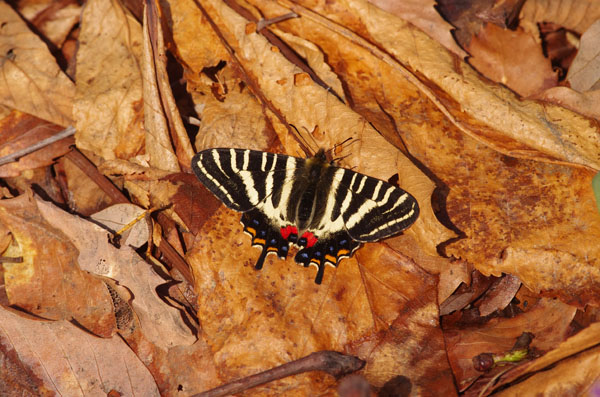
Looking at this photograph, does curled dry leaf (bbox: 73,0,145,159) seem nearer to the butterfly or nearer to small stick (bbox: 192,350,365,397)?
the butterfly

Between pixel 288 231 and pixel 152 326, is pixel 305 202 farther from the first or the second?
pixel 152 326

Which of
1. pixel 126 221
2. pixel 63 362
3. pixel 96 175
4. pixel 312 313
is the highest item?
pixel 96 175

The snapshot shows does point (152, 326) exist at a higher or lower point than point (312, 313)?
lower

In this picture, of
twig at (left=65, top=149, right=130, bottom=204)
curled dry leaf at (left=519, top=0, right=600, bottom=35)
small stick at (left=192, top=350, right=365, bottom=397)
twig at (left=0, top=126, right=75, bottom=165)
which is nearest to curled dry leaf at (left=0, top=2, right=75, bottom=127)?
twig at (left=0, top=126, right=75, bottom=165)

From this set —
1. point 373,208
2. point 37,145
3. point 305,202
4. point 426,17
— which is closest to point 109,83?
point 37,145

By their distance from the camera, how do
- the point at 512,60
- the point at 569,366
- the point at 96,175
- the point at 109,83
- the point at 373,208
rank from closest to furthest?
the point at 569,366, the point at 373,208, the point at 96,175, the point at 109,83, the point at 512,60

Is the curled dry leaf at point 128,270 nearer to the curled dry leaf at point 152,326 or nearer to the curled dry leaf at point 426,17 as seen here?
the curled dry leaf at point 152,326

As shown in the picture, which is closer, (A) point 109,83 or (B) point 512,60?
(A) point 109,83
